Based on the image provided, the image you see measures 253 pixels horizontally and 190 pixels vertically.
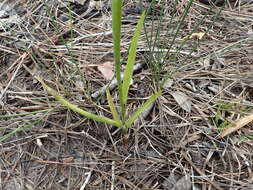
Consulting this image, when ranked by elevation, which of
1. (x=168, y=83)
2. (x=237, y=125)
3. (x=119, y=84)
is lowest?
(x=237, y=125)

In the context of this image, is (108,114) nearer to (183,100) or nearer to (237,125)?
(183,100)

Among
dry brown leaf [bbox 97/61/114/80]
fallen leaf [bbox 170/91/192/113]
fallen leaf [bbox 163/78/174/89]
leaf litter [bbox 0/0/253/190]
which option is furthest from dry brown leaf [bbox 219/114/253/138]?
dry brown leaf [bbox 97/61/114/80]

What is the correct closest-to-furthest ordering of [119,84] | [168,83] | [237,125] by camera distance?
[119,84] → [237,125] → [168,83]

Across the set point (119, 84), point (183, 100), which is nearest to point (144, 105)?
point (119, 84)

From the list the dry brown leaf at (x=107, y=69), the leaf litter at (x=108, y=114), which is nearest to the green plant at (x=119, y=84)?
the leaf litter at (x=108, y=114)

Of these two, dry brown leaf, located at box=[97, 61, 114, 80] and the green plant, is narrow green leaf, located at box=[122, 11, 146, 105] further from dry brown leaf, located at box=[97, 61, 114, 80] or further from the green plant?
dry brown leaf, located at box=[97, 61, 114, 80]

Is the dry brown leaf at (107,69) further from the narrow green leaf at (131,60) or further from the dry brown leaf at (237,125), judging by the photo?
the dry brown leaf at (237,125)

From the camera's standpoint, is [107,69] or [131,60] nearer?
[131,60]
